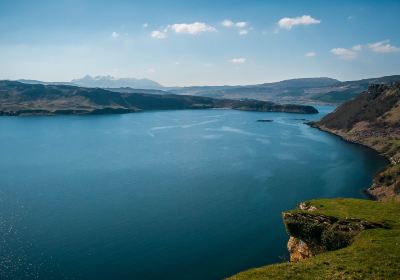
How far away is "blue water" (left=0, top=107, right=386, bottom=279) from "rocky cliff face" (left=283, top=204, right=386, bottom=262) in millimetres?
18427

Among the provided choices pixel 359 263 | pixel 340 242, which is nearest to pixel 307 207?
pixel 340 242

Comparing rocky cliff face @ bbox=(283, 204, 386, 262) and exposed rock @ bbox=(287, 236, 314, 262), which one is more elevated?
rocky cliff face @ bbox=(283, 204, 386, 262)

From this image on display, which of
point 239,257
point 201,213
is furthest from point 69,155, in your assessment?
point 239,257

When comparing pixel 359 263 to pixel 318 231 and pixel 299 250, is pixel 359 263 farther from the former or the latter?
pixel 299 250

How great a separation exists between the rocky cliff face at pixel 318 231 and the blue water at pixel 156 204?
18427 mm

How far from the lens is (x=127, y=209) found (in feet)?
283

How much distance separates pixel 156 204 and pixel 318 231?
55037 millimetres

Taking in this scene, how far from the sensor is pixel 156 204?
90.6 m

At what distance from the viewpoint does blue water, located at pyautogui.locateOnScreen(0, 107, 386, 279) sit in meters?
61.9

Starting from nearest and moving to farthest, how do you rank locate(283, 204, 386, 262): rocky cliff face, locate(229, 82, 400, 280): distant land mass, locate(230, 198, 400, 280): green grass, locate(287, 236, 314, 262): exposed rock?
locate(230, 198, 400, 280): green grass → locate(229, 82, 400, 280): distant land mass → locate(283, 204, 386, 262): rocky cliff face → locate(287, 236, 314, 262): exposed rock

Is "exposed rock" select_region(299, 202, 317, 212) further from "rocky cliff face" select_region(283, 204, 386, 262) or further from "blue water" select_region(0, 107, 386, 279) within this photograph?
"blue water" select_region(0, 107, 386, 279)

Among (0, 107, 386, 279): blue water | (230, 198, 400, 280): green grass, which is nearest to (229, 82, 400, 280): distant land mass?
(230, 198, 400, 280): green grass

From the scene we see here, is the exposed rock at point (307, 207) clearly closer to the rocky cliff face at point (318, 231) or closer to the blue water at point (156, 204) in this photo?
the rocky cliff face at point (318, 231)

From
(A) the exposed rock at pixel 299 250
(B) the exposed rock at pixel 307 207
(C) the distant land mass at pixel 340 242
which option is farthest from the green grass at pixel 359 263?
(A) the exposed rock at pixel 299 250
